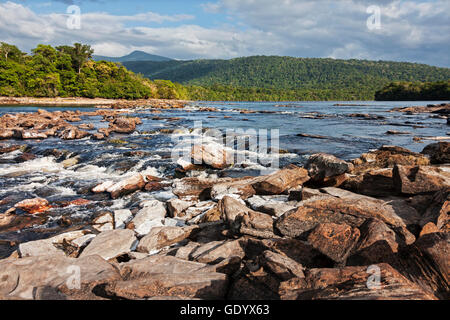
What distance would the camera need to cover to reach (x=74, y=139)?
813 inches

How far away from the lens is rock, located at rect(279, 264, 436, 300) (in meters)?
2.53

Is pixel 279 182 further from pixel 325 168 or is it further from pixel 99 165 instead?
pixel 99 165

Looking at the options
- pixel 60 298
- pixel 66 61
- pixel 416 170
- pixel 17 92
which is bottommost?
pixel 60 298

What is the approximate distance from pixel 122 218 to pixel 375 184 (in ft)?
23.5

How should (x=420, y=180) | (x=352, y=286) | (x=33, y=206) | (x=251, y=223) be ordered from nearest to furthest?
1. (x=352, y=286)
2. (x=251, y=223)
3. (x=420, y=180)
4. (x=33, y=206)

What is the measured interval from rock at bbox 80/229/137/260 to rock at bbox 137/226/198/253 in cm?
32

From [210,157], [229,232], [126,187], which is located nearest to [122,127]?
[210,157]

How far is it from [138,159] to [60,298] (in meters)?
11.4

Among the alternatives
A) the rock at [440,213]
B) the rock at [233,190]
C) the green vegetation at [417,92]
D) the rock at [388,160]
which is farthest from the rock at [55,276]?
the green vegetation at [417,92]

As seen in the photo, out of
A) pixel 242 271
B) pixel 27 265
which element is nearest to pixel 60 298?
pixel 27 265

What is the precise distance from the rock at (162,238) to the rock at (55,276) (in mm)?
1328

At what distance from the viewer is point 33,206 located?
8.09 meters

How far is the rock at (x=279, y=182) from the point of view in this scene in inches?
325
